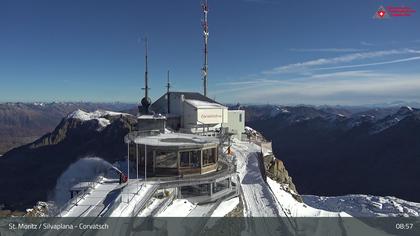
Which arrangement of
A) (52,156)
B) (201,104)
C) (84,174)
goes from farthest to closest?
(52,156) < (201,104) < (84,174)

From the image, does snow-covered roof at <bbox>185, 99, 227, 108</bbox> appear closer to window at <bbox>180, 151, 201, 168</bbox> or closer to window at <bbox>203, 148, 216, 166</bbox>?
window at <bbox>203, 148, 216, 166</bbox>

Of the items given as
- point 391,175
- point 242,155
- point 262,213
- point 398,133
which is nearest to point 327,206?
point 242,155

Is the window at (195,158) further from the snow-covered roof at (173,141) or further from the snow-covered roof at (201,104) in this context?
the snow-covered roof at (201,104)

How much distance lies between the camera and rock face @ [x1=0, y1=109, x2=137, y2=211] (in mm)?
85312

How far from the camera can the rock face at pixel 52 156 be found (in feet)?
280

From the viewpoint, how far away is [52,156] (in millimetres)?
116812

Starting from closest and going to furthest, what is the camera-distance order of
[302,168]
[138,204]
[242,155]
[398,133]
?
[138,204], [242,155], [302,168], [398,133]

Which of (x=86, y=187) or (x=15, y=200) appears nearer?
(x=86, y=187)

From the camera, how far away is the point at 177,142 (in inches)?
1119

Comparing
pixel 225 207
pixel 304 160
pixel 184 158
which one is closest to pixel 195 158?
pixel 184 158

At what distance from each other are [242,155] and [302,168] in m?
97.1

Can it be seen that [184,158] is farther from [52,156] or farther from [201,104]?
[52,156]

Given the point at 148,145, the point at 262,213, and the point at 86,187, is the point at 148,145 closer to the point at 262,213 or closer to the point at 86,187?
the point at 86,187

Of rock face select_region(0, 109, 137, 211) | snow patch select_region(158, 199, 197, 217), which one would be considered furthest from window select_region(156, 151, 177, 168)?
rock face select_region(0, 109, 137, 211)
